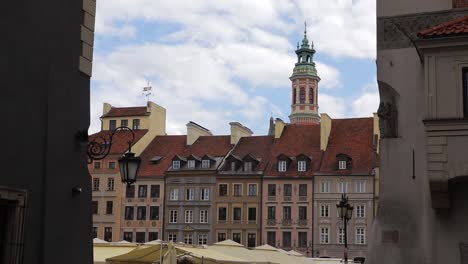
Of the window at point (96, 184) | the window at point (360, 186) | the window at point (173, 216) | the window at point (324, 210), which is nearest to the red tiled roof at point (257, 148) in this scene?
the window at point (324, 210)

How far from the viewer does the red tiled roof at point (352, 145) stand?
56.4m

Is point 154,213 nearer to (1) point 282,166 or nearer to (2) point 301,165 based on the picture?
(1) point 282,166

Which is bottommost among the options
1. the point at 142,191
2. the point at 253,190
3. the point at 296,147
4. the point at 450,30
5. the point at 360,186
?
the point at 142,191

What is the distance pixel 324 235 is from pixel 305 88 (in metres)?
65.7

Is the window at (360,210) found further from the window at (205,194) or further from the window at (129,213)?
the window at (129,213)

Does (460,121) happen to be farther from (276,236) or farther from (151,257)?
(276,236)

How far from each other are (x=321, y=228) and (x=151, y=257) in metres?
39.6

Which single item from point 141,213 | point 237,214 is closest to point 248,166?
point 237,214

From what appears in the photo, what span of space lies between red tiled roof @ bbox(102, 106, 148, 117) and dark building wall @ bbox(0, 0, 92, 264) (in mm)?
55136

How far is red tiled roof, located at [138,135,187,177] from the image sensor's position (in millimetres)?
61625

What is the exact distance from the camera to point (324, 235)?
183 feet

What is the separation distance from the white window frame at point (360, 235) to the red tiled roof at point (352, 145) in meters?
4.51

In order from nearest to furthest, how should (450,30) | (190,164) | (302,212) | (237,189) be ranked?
(450,30) → (302,212) → (237,189) → (190,164)

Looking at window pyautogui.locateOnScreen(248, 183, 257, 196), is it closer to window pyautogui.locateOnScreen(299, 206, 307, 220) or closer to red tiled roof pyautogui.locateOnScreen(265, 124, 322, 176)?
red tiled roof pyautogui.locateOnScreen(265, 124, 322, 176)
